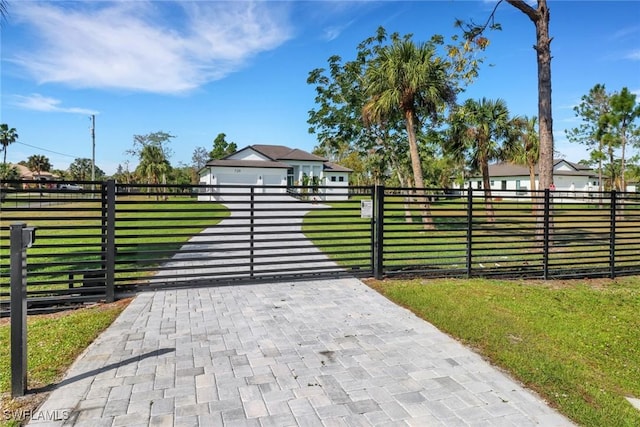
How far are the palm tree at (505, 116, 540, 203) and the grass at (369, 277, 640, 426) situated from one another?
44.8 ft

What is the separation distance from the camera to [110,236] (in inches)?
208

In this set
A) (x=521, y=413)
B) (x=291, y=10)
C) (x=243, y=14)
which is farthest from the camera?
(x=291, y=10)

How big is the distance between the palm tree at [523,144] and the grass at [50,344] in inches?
758

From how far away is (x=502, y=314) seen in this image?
4828 mm

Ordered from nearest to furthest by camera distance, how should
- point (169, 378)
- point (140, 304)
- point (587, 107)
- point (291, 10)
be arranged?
point (169, 378) < point (140, 304) < point (291, 10) < point (587, 107)

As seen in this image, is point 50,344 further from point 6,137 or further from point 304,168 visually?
point 6,137

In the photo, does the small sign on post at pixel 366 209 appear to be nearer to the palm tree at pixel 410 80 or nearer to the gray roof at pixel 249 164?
the palm tree at pixel 410 80

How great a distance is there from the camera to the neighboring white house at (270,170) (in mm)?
28609

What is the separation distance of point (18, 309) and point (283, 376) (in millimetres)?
2025

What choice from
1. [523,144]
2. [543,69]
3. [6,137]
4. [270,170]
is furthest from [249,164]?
[6,137]

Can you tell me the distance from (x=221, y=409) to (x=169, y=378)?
704 millimetres

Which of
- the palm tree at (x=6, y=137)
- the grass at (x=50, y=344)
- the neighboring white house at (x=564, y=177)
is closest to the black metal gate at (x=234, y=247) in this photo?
the grass at (x=50, y=344)

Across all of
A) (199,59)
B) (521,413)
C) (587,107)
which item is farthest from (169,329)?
(587,107)

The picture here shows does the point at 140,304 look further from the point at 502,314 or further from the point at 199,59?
the point at 199,59
